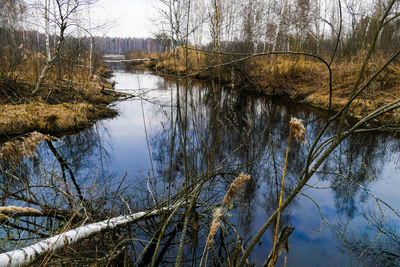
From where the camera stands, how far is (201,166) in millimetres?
2613

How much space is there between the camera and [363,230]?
322 cm

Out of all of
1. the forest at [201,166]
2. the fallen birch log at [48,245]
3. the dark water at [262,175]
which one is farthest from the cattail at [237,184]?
the fallen birch log at [48,245]

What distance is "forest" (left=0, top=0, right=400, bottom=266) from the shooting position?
63.2 inches

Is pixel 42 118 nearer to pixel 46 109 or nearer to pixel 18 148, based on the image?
pixel 46 109

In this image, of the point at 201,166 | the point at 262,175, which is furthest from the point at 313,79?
the point at 201,166

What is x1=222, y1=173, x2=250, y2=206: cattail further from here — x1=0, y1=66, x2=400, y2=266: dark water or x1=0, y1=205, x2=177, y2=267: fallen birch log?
x1=0, y1=205, x2=177, y2=267: fallen birch log

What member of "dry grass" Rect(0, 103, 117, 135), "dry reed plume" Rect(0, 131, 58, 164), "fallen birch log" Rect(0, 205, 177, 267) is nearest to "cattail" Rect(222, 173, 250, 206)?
"fallen birch log" Rect(0, 205, 177, 267)

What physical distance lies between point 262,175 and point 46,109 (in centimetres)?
591

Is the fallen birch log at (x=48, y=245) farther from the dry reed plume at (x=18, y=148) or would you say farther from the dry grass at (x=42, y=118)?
the dry grass at (x=42, y=118)

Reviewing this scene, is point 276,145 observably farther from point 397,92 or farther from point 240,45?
point 240,45

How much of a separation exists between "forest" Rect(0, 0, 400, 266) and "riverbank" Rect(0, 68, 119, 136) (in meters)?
0.04

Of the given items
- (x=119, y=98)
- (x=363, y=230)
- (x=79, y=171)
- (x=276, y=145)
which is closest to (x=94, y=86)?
(x=119, y=98)

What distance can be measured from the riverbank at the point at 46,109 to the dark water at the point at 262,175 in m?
0.58

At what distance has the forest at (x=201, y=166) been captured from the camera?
161 cm
